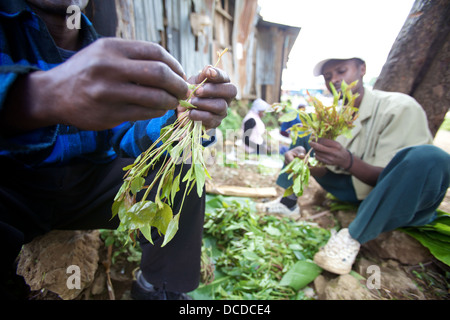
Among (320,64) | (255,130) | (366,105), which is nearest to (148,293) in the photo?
(366,105)

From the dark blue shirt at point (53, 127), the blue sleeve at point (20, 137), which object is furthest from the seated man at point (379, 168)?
the blue sleeve at point (20, 137)

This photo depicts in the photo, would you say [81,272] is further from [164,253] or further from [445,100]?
[445,100]

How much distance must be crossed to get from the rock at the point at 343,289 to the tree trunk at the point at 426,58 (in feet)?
6.86

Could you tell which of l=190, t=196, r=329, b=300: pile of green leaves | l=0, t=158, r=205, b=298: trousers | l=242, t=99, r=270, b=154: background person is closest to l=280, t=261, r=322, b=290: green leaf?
l=190, t=196, r=329, b=300: pile of green leaves

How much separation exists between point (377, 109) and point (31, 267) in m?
3.00

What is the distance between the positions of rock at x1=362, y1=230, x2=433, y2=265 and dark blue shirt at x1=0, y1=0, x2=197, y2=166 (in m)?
2.07

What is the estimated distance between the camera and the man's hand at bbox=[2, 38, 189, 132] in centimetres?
55

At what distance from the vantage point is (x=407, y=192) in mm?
1489

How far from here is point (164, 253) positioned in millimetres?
1298

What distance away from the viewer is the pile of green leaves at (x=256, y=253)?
1597 mm

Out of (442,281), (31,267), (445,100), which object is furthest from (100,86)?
(445,100)

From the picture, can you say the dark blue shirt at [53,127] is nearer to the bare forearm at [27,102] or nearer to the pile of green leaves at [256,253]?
the bare forearm at [27,102]

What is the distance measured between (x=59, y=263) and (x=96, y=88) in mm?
1309

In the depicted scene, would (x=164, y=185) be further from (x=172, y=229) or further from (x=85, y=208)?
(x=85, y=208)
